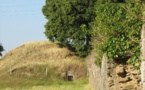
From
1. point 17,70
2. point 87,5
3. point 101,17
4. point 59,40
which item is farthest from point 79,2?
point 101,17

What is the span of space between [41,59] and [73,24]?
6.15m

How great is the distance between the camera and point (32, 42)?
50906mm

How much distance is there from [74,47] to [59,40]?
1481 millimetres

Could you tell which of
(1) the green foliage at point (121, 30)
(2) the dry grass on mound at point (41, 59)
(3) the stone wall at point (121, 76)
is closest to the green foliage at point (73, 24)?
(2) the dry grass on mound at point (41, 59)

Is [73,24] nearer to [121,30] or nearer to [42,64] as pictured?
[42,64]

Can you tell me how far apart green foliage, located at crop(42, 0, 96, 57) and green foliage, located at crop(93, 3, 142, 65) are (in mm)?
27104

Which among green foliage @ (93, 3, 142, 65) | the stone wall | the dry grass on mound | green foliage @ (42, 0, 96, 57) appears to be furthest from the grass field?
the stone wall

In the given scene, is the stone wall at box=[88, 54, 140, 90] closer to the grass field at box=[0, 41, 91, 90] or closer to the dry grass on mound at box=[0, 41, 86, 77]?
the grass field at box=[0, 41, 91, 90]

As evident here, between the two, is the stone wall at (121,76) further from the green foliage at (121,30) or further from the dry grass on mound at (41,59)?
the dry grass on mound at (41,59)

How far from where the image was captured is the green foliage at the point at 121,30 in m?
11.6

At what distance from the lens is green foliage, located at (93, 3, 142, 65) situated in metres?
11.6

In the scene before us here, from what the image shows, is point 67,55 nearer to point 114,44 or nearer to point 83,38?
point 83,38

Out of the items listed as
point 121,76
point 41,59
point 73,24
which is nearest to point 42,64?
point 41,59

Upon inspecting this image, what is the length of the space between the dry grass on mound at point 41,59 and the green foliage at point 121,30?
31.1m
